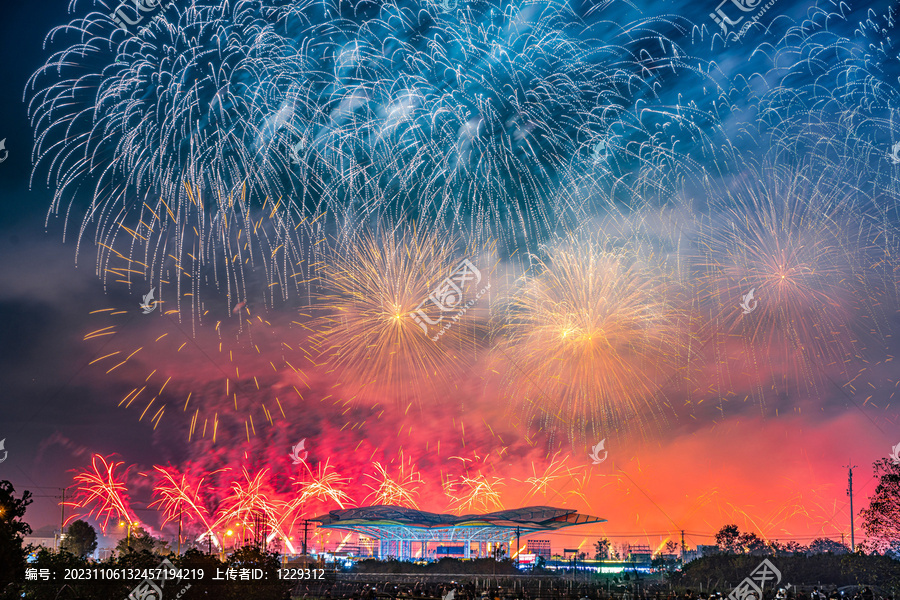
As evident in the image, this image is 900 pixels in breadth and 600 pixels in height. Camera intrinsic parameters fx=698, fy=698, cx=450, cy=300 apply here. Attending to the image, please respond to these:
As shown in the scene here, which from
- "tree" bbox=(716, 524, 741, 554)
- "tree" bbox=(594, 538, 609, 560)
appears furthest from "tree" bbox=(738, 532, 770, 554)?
"tree" bbox=(594, 538, 609, 560)

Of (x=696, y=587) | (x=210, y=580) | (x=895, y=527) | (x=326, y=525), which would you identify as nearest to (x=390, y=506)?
(x=326, y=525)

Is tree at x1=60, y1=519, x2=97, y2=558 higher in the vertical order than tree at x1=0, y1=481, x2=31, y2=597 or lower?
lower

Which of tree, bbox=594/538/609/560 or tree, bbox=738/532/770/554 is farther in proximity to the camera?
tree, bbox=594/538/609/560

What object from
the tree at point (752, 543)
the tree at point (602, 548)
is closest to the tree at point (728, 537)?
the tree at point (752, 543)

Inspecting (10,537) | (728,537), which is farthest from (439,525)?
(10,537)

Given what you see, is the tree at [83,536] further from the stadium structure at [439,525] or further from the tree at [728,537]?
the tree at [728,537]

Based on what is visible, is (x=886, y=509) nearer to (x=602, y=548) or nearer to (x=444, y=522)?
(x=444, y=522)

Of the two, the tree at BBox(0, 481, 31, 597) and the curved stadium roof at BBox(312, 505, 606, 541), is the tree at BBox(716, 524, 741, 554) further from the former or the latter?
the tree at BBox(0, 481, 31, 597)

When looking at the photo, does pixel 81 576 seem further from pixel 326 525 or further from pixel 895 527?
pixel 326 525
